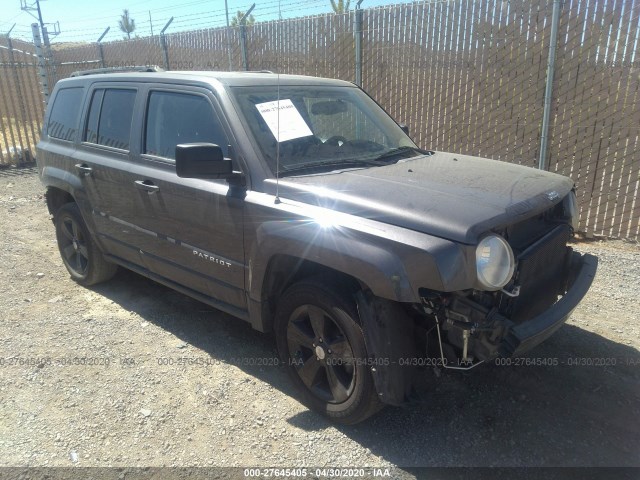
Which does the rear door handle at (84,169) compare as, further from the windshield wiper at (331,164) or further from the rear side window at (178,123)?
the windshield wiper at (331,164)

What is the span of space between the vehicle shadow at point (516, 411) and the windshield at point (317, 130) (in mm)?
1491

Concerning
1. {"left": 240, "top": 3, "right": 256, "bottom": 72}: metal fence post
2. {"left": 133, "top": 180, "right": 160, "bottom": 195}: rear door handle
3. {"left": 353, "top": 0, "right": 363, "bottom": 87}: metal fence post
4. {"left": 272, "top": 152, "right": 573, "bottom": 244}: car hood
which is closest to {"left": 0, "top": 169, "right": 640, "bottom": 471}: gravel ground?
{"left": 272, "top": 152, "right": 573, "bottom": 244}: car hood

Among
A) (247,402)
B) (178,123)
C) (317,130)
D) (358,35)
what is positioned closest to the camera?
(247,402)

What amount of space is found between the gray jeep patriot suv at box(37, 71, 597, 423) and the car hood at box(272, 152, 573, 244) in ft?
0.04

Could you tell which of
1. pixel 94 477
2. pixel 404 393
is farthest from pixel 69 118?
pixel 404 393

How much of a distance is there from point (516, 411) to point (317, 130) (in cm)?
221

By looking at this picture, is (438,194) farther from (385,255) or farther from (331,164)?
(331,164)

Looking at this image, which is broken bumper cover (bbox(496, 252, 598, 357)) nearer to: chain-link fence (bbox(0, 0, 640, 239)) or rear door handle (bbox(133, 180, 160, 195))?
rear door handle (bbox(133, 180, 160, 195))

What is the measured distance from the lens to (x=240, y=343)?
13.3 feet

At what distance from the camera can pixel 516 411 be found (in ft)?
10.4

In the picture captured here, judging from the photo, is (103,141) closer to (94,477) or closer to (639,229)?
(94,477)

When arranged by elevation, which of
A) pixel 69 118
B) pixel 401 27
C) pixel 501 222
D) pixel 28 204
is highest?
pixel 401 27

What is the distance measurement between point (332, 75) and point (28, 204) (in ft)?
18.5

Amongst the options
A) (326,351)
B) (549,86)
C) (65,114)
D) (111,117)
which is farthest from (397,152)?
(549,86)
